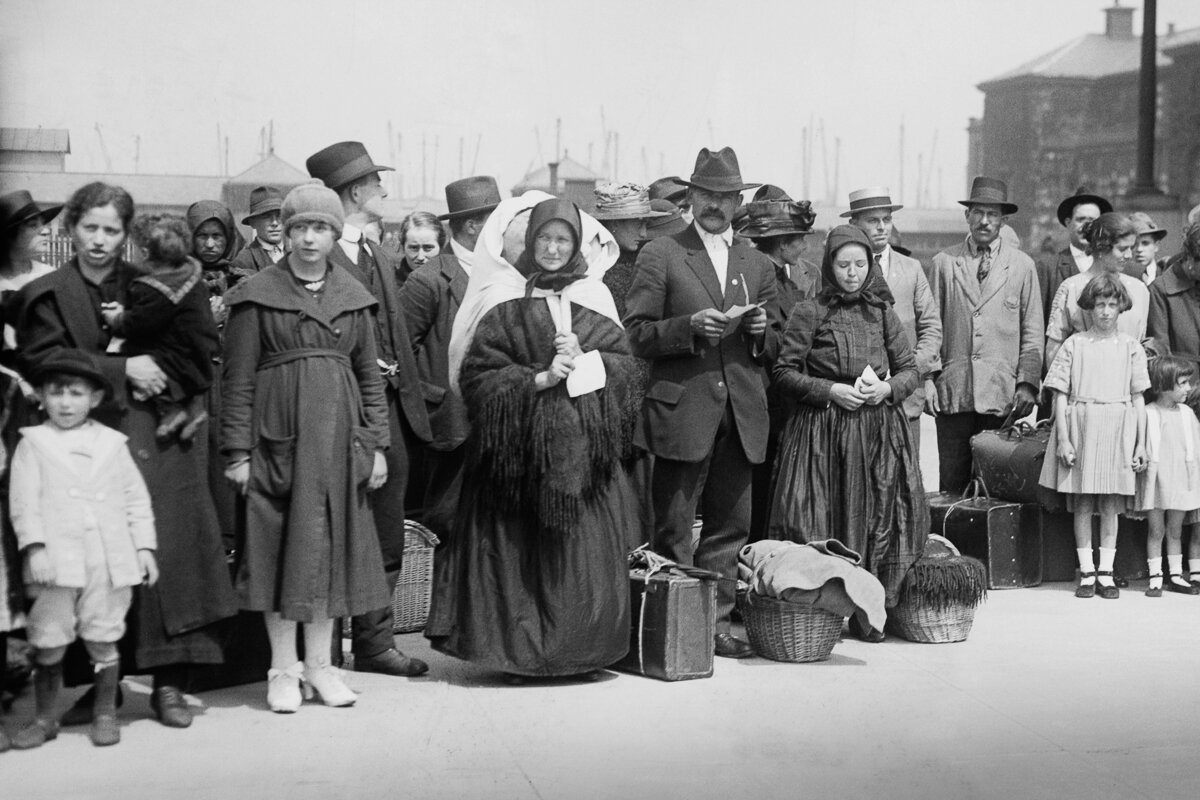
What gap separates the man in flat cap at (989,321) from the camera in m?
8.43

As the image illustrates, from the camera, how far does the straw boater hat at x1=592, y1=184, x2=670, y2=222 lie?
25.6 feet

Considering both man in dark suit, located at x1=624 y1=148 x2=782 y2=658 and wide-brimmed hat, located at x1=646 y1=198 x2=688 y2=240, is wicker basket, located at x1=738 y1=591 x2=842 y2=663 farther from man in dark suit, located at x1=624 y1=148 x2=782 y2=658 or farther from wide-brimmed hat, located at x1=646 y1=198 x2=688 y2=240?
wide-brimmed hat, located at x1=646 y1=198 x2=688 y2=240

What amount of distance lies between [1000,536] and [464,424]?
283 cm

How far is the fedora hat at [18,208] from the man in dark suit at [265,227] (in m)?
1.77

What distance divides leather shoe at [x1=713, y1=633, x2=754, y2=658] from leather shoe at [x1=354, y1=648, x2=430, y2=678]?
48.2 inches

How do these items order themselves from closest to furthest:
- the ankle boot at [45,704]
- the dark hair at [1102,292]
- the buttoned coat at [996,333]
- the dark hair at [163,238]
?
the ankle boot at [45,704] → the dark hair at [163,238] → the dark hair at [1102,292] → the buttoned coat at [996,333]

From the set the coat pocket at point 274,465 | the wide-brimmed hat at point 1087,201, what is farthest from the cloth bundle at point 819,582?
the wide-brimmed hat at point 1087,201

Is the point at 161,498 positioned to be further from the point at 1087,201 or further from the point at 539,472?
the point at 1087,201

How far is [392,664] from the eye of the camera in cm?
623

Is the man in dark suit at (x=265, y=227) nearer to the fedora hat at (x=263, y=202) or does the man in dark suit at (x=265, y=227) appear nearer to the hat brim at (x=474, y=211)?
the fedora hat at (x=263, y=202)

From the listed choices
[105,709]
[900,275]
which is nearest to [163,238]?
[105,709]

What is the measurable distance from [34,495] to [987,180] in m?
5.38

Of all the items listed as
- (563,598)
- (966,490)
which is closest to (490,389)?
(563,598)

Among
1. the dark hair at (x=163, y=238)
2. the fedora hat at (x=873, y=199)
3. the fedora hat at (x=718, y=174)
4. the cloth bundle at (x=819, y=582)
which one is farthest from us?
the fedora hat at (x=873, y=199)
